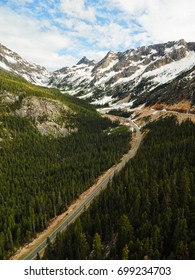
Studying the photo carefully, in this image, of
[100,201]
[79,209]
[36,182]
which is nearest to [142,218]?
[100,201]

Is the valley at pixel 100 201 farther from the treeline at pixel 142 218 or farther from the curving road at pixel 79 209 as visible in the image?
the curving road at pixel 79 209

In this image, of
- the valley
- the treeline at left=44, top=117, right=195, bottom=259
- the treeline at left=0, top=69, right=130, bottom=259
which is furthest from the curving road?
the treeline at left=44, top=117, right=195, bottom=259

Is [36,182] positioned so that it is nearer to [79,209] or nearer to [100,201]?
[79,209]

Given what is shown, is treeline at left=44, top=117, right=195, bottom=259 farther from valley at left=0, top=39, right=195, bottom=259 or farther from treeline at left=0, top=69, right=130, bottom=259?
treeline at left=0, top=69, right=130, bottom=259

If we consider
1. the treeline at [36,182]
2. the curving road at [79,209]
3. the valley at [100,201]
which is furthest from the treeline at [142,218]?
the treeline at [36,182]

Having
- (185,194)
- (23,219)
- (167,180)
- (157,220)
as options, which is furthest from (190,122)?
(23,219)

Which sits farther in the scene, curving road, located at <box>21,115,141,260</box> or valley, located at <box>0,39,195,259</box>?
curving road, located at <box>21,115,141,260</box>

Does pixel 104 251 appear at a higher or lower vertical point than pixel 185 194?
lower
